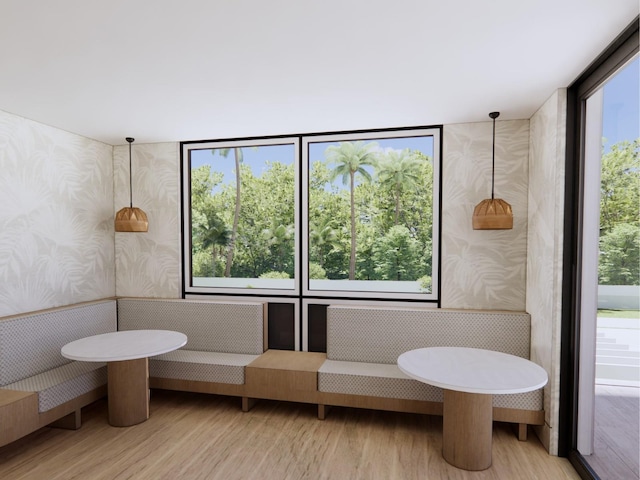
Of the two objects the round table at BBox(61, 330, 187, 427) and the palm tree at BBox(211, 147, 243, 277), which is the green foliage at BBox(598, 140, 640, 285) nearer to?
the round table at BBox(61, 330, 187, 427)

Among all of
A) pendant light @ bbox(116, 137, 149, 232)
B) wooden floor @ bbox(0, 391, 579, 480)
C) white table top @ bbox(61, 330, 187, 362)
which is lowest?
wooden floor @ bbox(0, 391, 579, 480)

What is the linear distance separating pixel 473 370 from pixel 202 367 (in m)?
2.34

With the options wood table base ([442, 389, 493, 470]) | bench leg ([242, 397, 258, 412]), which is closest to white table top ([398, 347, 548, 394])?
wood table base ([442, 389, 493, 470])

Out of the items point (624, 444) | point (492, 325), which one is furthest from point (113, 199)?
point (624, 444)

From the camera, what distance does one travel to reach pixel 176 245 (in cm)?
432

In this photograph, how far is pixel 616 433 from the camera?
2623 mm

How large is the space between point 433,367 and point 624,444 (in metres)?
1.30

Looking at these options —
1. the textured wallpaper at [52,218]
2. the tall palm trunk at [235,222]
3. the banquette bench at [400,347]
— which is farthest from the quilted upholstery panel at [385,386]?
the textured wallpaper at [52,218]

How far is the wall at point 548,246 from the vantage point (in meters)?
2.72

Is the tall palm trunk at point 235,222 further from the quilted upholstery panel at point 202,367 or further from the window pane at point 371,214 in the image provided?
the quilted upholstery panel at point 202,367

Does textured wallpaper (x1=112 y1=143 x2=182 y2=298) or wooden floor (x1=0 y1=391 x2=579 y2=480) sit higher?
textured wallpaper (x1=112 y1=143 x2=182 y2=298)

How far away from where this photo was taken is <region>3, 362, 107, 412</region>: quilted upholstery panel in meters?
2.92

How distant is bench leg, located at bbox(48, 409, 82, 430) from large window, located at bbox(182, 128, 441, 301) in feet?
5.10

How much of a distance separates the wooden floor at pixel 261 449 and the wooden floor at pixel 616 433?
0.22 metres
